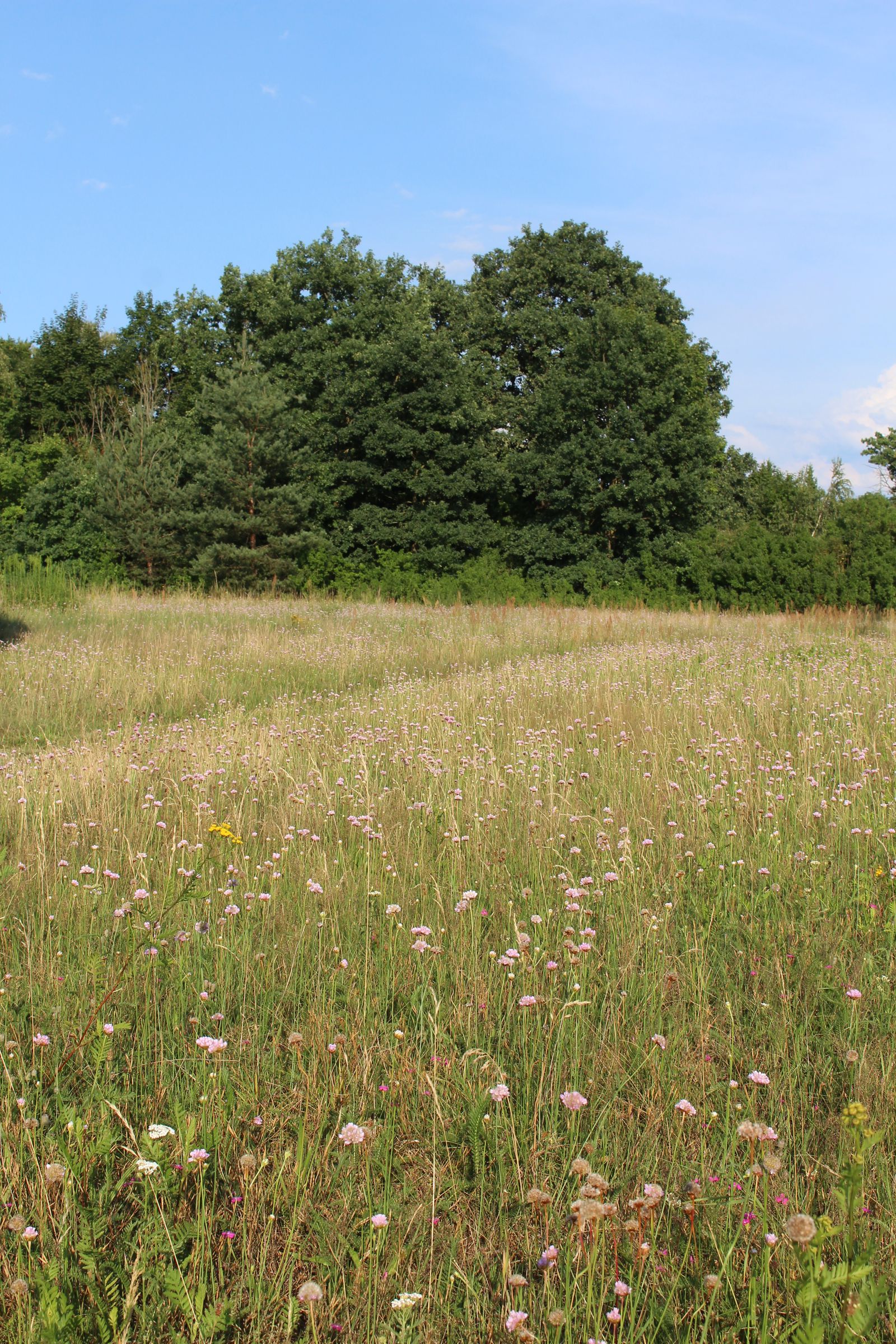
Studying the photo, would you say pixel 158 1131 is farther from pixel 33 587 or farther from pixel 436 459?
pixel 436 459

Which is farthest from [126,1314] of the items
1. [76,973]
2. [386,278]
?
[386,278]

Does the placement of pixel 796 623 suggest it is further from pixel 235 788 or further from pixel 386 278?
pixel 386 278

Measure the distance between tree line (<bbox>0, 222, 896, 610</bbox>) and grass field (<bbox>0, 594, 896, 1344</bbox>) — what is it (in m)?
19.0

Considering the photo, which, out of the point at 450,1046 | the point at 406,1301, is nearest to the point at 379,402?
the point at 450,1046

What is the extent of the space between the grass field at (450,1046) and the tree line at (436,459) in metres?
19.0

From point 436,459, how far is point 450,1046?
96.5 ft

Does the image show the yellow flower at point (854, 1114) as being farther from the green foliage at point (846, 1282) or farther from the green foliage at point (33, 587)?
the green foliage at point (33, 587)

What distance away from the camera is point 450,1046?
229cm

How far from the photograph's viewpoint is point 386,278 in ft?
115

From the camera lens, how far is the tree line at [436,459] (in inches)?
1047

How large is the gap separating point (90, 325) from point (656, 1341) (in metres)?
A: 50.1

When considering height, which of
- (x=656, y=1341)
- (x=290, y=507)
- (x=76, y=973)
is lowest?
(x=656, y=1341)

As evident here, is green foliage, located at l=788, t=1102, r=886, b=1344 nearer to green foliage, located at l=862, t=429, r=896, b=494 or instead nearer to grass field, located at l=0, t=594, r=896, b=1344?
grass field, located at l=0, t=594, r=896, b=1344

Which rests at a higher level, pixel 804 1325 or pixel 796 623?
pixel 796 623
